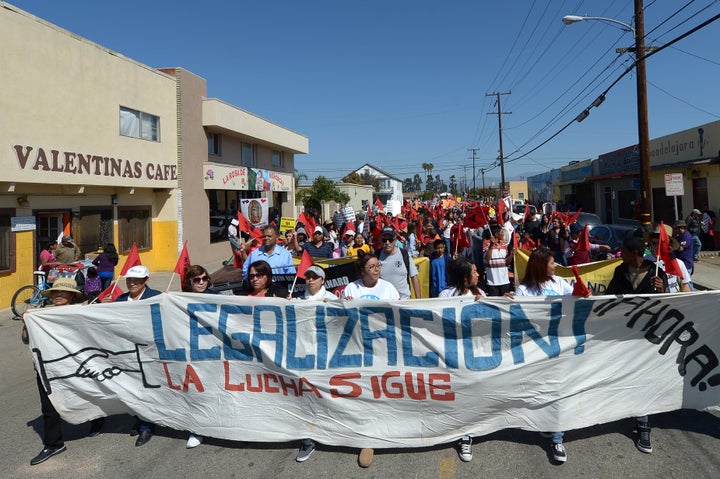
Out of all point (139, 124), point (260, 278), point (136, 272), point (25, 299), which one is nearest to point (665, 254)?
point (260, 278)

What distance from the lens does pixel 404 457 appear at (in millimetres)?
3932

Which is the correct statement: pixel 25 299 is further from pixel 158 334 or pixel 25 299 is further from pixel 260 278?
pixel 260 278

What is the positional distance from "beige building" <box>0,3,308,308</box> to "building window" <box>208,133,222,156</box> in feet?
0.14

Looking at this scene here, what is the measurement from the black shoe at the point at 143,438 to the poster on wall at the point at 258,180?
18972mm

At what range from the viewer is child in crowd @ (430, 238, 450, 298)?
25.3 ft

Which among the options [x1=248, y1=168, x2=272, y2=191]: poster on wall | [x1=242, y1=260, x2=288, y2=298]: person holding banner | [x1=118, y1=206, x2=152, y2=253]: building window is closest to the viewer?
[x1=242, y1=260, x2=288, y2=298]: person holding banner

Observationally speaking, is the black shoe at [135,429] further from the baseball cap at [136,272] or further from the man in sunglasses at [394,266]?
the man in sunglasses at [394,266]

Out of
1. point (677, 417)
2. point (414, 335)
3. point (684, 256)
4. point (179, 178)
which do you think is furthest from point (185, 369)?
point (179, 178)

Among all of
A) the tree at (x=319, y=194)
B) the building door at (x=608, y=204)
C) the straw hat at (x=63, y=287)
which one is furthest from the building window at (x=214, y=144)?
the building door at (x=608, y=204)

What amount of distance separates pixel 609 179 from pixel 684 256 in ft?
85.6

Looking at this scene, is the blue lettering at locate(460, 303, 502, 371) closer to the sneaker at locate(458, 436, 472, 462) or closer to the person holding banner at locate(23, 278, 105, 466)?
the sneaker at locate(458, 436, 472, 462)

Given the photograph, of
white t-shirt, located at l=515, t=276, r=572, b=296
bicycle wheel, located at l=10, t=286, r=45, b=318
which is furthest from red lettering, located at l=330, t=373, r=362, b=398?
bicycle wheel, located at l=10, t=286, r=45, b=318

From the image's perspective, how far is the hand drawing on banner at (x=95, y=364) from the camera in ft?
14.3

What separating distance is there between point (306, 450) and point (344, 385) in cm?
59
